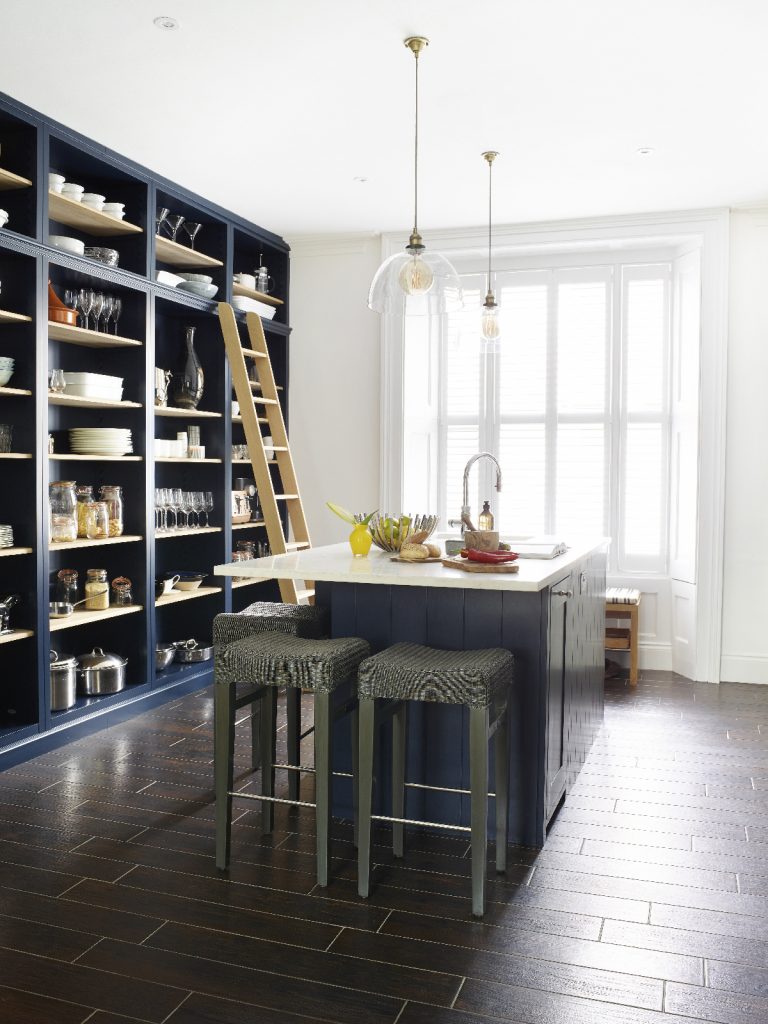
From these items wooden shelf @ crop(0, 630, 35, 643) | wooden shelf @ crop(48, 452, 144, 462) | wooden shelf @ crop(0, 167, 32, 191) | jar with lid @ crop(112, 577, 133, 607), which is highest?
wooden shelf @ crop(0, 167, 32, 191)

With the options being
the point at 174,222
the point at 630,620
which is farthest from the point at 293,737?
the point at 174,222

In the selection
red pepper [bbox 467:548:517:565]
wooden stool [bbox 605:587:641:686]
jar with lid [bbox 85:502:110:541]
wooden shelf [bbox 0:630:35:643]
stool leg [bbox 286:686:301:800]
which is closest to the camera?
red pepper [bbox 467:548:517:565]

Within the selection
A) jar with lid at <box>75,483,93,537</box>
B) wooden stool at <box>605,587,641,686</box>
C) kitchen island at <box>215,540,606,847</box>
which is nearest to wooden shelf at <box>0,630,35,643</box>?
jar with lid at <box>75,483,93,537</box>

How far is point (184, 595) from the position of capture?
203 inches

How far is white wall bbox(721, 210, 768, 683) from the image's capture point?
5477 mm

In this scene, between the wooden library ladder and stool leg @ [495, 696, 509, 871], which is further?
the wooden library ladder

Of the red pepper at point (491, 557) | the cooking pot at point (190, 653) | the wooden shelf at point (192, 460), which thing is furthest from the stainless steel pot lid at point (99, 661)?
the red pepper at point (491, 557)

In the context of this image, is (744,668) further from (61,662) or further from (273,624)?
(61,662)

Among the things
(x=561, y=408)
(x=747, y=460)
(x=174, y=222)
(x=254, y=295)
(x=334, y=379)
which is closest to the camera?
(x=174, y=222)

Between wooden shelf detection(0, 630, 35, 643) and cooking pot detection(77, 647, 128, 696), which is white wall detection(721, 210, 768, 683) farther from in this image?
wooden shelf detection(0, 630, 35, 643)

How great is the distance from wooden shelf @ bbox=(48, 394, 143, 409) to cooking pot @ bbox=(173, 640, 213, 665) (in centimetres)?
143

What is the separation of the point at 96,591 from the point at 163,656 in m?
0.67

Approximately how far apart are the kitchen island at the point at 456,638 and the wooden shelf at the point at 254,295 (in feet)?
9.63

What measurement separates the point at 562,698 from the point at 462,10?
248 cm
